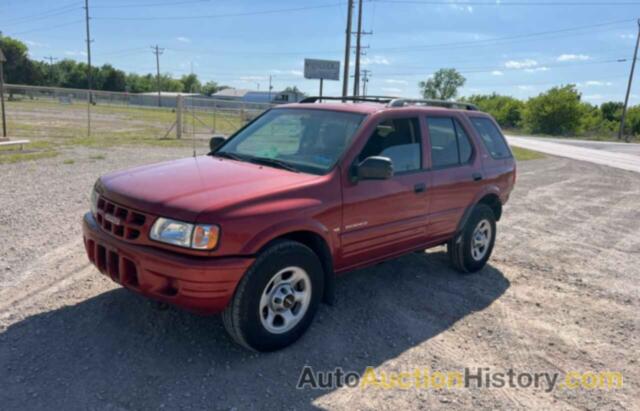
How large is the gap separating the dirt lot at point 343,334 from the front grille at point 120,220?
0.81 metres

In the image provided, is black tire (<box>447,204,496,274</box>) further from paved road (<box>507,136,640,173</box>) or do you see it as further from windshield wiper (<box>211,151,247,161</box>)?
paved road (<box>507,136,640,173</box>)

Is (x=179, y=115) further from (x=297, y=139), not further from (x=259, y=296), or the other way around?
(x=259, y=296)

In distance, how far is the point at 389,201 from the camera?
4258 mm

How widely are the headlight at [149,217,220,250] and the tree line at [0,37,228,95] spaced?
89139 millimetres

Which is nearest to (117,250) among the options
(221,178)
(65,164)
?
(221,178)

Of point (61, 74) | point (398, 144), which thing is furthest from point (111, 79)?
point (398, 144)

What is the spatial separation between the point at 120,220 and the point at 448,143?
3.27 metres

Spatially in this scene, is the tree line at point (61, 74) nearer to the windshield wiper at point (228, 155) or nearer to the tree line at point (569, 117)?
the tree line at point (569, 117)

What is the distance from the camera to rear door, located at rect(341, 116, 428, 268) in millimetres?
4000

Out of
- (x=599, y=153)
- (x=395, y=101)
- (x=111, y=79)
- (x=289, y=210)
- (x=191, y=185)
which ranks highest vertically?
(x=111, y=79)

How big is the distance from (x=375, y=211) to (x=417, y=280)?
1476 millimetres

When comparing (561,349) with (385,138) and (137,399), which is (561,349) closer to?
(385,138)

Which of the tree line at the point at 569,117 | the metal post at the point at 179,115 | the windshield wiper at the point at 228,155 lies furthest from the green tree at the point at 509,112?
the windshield wiper at the point at 228,155

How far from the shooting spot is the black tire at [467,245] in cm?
532
